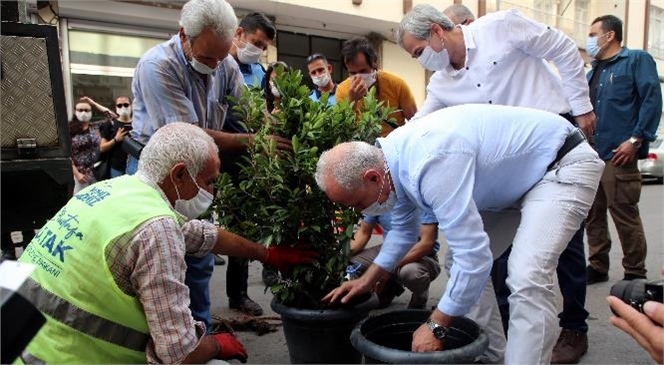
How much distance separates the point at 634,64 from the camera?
4156 millimetres

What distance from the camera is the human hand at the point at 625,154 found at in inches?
158

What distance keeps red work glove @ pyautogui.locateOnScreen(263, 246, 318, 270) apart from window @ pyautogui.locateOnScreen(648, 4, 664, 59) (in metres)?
19.1

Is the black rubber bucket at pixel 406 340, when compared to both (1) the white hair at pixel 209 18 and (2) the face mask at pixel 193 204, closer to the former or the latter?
(2) the face mask at pixel 193 204

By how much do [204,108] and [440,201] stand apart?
61.8 inches

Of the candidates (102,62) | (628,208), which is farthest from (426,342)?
(102,62)

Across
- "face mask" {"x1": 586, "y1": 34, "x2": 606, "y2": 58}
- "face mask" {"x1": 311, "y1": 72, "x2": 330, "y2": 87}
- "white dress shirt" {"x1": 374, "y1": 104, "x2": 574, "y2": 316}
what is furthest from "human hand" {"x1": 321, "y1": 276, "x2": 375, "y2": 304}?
"face mask" {"x1": 586, "y1": 34, "x2": 606, "y2": 58}

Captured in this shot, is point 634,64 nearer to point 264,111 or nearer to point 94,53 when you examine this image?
point 264,111

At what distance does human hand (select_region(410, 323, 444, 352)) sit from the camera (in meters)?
1.99

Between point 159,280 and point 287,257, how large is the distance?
1066mm

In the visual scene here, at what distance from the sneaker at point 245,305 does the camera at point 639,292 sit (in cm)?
250

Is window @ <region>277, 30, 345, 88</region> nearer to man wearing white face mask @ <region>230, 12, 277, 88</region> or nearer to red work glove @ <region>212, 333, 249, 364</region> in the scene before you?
man wearing white face mask @ <region>230, 12, 277, 88</region>

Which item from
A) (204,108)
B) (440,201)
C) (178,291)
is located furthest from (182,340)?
(204,108)

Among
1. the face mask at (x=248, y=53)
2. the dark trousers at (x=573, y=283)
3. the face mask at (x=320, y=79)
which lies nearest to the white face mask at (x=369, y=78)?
the face mask at (x=248, y=53)

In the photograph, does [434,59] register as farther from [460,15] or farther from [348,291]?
[348,291]
